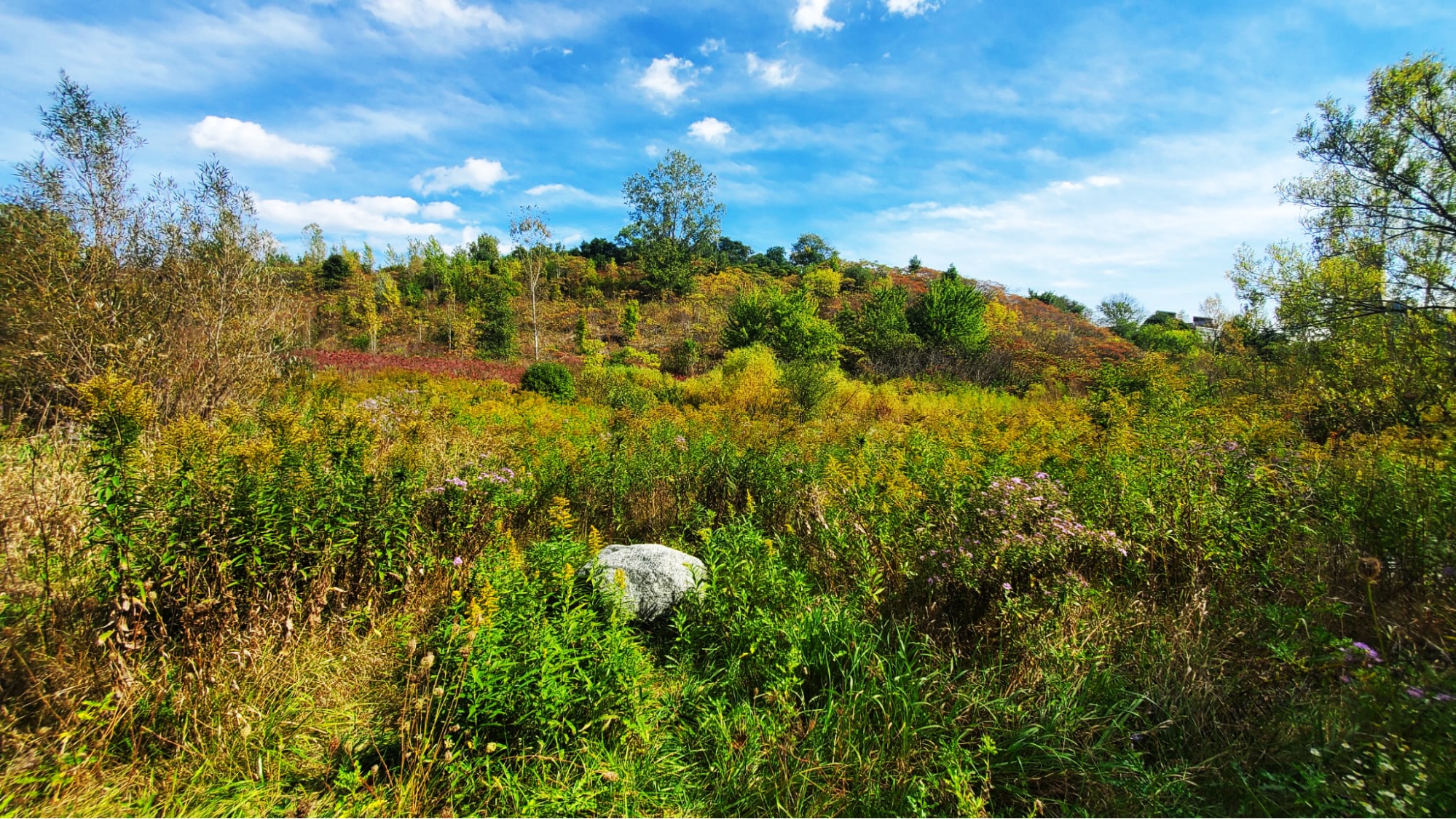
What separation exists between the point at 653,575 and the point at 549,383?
29.6 ft

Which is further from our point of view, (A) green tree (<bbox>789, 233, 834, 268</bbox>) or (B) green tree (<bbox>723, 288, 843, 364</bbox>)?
(A) green tree (<bbox>789, 233, 834, 268</bbox>)

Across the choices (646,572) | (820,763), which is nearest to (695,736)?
(820,763)

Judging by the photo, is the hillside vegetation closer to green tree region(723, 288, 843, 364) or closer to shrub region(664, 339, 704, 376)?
green tree region(723, 288, 843, 364)

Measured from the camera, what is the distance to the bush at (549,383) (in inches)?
461

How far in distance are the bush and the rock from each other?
8249 mm

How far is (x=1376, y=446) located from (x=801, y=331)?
16083 mm

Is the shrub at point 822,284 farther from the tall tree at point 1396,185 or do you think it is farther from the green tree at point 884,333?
the tall tree at point 1396,185

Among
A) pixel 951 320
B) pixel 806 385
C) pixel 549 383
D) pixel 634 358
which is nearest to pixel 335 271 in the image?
pixel 634 358

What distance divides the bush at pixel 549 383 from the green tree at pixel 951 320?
49.4 feet

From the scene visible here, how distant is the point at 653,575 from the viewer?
364cm

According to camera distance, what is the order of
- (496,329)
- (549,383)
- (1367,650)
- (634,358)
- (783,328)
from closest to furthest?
(1367,650) → (549,383) → (783,328) → (634,358) → (496,329)

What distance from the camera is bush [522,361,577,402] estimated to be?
11711 millimetres

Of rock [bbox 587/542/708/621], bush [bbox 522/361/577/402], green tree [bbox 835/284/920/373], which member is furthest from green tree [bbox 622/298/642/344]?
rock [bbox 587/542/708/621]

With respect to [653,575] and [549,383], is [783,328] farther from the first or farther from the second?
[653,575]
